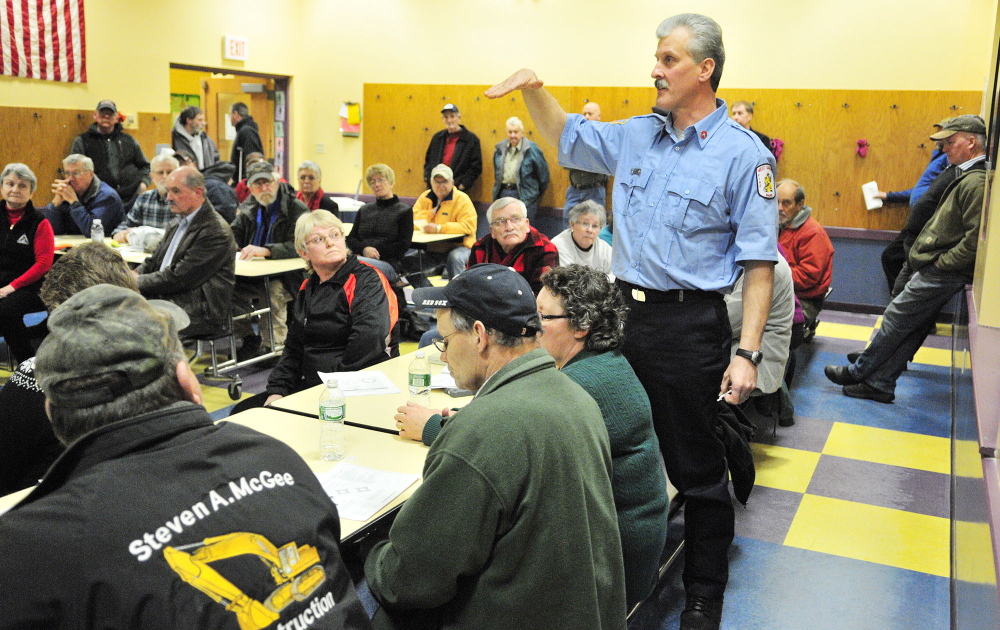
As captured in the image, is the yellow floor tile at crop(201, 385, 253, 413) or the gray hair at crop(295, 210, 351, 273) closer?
the gray hair at crop(295, 210, 351, 273)

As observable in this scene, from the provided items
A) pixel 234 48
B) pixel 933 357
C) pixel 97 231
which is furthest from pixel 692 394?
pixel 234 48

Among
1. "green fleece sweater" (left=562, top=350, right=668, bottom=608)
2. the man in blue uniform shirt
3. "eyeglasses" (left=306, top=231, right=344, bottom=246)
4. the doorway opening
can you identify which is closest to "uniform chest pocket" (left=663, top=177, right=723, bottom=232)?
the man in blue uniform shirt

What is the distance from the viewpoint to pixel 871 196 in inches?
339

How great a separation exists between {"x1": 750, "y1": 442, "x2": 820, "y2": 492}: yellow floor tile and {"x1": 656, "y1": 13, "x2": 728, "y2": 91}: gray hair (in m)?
2.40

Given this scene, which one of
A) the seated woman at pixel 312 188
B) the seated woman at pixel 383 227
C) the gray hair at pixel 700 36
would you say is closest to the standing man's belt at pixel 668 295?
the gray hair at pixel 700 36

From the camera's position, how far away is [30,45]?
876cm

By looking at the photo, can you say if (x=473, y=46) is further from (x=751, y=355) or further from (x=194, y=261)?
(x=751, y=355)

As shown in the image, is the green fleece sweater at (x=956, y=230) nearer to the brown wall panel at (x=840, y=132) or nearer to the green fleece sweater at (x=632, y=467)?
the brown wall panel at (x=840, y=132)

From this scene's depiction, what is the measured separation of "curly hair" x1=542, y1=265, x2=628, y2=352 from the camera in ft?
7.62

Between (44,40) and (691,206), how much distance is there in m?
8.68

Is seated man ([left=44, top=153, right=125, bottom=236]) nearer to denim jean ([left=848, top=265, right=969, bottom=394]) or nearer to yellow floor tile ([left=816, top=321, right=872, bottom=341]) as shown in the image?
denim jean ([left=848, top=265, right=969, bottom=394])

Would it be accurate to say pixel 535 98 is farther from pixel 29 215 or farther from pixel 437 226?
pixel 437 226

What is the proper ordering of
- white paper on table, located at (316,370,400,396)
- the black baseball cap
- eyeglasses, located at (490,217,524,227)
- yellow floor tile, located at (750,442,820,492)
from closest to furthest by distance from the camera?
the black baseball cap → white paper on table, located at (316,370,400,396) → yellow floor tile, located at (750,442,820,492) → eyeglasses, located at (490,217,524,227)

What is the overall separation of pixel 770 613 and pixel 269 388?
2283 mm
